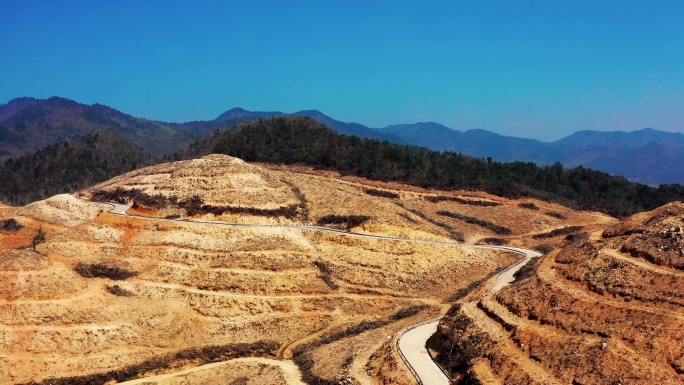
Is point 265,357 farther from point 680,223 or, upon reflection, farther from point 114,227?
point 680,223

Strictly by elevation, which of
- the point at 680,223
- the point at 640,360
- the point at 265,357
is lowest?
the point at 265,357

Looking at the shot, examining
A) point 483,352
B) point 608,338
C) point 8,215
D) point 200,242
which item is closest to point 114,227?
point 200,242

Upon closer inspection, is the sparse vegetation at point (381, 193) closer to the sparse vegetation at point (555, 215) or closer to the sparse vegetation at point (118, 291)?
the sparse vegetation at point (555, 215)

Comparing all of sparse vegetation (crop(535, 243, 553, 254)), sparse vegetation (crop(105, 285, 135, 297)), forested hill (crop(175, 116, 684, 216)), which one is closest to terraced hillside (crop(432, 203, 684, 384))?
sparse vegetation (crop(105, 285, 135, 297))

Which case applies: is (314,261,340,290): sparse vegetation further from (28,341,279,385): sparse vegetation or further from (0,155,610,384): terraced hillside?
(28,341,279,385): sparse vegetation

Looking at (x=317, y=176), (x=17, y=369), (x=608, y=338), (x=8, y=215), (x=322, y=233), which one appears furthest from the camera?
(x=317, y=176)

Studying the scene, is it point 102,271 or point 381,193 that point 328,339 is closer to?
point 102,271

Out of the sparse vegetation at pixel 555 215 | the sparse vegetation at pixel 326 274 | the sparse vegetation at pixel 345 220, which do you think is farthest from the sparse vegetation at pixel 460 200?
the sparse vegetation at pixel 326 274
